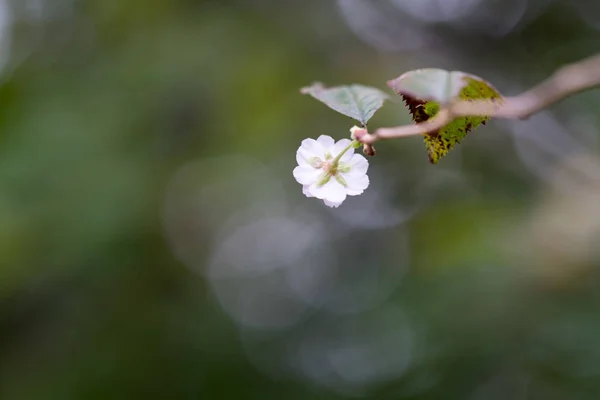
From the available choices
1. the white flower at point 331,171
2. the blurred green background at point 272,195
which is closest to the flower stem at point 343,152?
the white flower at point 331,171

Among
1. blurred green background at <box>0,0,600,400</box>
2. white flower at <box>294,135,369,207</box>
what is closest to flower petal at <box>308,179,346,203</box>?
white flower at <box>294,135,369,207</box>

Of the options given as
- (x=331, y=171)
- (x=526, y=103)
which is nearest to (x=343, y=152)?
(x=331, y=171)

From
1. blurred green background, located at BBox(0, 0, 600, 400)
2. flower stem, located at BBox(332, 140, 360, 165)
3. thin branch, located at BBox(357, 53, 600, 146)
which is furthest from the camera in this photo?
blurred green background, located at BBox(0, 0, 600, 400)

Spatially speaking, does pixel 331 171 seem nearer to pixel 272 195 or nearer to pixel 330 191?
pixel 330 191

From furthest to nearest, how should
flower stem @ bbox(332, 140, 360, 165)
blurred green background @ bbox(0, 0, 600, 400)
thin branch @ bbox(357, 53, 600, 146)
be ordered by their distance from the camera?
blurred green background @ bbox(0, 0, 600, 400) < flower stem @ bbox(332, 140, 360, 165) < thin branch @ bbox(357, 53, 600, 146)

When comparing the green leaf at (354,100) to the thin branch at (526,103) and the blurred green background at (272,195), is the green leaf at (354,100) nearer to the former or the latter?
the thin branch at (526,103)

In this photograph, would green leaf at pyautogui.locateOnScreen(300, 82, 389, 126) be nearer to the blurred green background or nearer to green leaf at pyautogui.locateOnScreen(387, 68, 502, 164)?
green leaf at pyautogui.locateOnScreen(387, 68, 502, 164)

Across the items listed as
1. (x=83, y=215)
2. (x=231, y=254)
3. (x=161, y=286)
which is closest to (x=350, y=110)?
(x=83, y=215)
